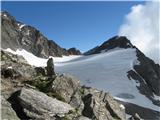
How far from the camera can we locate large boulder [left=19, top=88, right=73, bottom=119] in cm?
2297

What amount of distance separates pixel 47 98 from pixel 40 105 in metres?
1.15

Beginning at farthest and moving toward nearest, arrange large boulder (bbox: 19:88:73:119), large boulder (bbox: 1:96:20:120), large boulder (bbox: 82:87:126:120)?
Answer: large boulder (bbox: 82:87:126:120) → large boulder (bbox: 19:88:73:119) → large boulder (bbox: 1:96:20:120)

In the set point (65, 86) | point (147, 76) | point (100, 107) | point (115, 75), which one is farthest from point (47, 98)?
point (115, 75)

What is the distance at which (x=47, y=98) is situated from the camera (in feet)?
80.6

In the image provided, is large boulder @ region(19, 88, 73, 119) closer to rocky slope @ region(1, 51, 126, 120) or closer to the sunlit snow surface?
rocky slope @ region(1, 51, 126, 120)

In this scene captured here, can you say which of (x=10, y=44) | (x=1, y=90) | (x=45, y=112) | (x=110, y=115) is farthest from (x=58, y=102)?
(x=10, y=44)

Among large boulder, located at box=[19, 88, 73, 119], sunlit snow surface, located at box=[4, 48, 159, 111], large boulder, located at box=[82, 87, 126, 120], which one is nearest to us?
large boulder, located at box=[19, 88, 73, 119]

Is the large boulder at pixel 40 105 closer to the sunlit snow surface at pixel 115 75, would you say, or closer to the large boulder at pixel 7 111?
the large boulder at pixel 7 111

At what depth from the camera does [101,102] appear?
97.0 feet

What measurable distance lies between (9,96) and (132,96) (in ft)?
313

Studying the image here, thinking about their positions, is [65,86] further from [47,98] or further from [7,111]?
[7,111]

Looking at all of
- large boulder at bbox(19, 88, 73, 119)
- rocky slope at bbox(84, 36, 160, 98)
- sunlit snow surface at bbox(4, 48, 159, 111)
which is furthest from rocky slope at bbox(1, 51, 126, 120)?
rocky slope at bbox(84, 36, 160, 98)

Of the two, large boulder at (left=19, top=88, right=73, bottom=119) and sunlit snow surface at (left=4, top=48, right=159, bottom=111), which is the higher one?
sunlit snow surface at (left=4, top=48, right=159, bottom=111)

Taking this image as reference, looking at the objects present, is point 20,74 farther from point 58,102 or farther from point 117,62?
point 117,62
